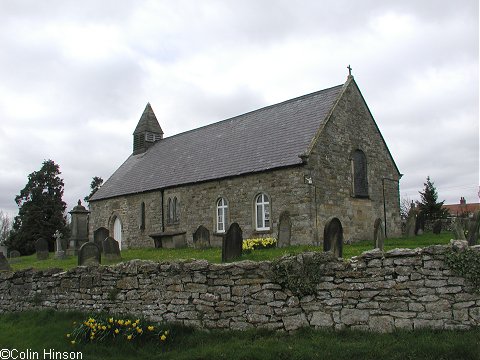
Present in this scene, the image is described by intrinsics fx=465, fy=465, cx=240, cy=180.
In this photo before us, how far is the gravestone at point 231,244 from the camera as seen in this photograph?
13000 millimetres

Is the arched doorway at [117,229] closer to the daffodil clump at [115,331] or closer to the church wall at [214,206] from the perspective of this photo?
the church wall at [214,206]

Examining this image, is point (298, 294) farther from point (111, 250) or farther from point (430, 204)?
point (430, 204)

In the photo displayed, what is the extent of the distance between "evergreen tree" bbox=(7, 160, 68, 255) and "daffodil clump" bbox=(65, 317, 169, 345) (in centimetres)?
3442

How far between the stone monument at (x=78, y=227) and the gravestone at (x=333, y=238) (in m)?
20.3

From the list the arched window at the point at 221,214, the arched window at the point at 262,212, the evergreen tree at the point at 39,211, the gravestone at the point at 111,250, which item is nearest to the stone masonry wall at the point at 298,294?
the gravestone at the point at 111,250

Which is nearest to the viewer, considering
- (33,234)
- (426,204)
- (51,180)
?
(426,204)

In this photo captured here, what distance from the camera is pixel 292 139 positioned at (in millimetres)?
22031

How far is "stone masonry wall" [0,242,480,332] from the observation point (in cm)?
841

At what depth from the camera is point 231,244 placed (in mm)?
13125

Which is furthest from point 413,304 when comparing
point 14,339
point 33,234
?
point 33,234

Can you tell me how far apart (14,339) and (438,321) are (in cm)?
956

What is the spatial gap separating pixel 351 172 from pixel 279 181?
4.10 m

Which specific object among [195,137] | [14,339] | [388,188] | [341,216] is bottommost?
[14,339]

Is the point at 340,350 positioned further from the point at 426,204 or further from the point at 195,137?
the point at 426,204
